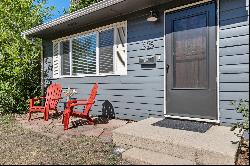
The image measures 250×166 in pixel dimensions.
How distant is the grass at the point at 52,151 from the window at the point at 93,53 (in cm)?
227

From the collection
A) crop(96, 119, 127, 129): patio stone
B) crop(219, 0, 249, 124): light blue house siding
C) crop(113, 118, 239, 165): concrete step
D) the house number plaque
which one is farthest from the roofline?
crop(113, 118, 239, 165): concrete step

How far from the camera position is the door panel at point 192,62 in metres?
4.10

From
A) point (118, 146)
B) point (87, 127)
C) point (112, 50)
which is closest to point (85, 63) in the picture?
point (112, 50)

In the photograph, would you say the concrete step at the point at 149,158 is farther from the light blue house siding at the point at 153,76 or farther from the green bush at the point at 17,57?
the green bush at the point at 17,57

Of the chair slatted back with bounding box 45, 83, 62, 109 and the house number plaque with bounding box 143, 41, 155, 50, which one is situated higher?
the house number plaque with bounding box 143, 41, 155, 50

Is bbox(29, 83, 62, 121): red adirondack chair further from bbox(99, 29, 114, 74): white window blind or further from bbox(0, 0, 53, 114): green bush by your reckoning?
bbox(0, 0, 53, 114): green bush

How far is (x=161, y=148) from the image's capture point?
3148 millimetres

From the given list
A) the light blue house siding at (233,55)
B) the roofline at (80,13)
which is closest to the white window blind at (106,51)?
the roofline at (80,13)

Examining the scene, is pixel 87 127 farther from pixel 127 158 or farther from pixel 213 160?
pixel 213 160

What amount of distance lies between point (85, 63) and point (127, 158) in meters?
4.06

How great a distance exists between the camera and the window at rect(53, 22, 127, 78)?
229 inches

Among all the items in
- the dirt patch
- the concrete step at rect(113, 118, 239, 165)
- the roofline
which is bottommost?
the dirt patch

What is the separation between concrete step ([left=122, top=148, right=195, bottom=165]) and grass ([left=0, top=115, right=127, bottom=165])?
5.2 inches

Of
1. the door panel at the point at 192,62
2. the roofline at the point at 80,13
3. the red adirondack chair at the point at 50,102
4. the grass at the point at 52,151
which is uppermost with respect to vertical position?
the roofline at the point at 80,13
